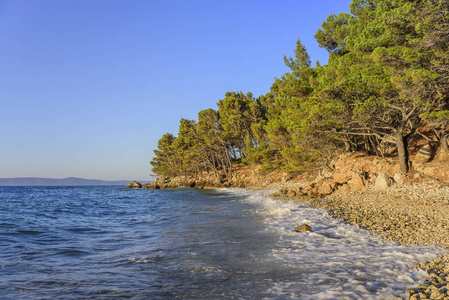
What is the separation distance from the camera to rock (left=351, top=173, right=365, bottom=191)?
792 inches

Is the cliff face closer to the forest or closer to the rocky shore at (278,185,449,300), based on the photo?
the forest

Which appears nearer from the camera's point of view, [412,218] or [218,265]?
[218,265]

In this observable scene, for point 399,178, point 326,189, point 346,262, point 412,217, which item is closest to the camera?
point 346,262

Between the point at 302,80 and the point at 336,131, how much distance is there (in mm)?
10471

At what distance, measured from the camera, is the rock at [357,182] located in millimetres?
20108

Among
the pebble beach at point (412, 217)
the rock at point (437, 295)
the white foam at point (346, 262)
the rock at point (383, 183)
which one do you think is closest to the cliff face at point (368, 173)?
the rock at point (383, 183)

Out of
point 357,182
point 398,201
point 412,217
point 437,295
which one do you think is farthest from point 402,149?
point 437,295

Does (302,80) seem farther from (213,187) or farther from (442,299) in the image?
(213,187)

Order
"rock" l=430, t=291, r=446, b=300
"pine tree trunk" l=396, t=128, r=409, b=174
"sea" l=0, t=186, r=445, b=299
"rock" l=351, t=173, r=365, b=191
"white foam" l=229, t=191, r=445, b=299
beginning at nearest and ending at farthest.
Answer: "rock" l=430, t=291, r=446, b=300 → "white foam" l=229, t=191, r=445, b=299 → "sea" l=0, t=186, r=445, b=299 → "pine tree trunk" l=396, t=128, r=409, b=174 → "rock" l=351, t=173, r=365, b=191

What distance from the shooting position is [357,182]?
20.4 meters

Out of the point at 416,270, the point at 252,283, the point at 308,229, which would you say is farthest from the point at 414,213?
the point at 252,283

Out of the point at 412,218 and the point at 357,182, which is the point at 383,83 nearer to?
the point at 357,182

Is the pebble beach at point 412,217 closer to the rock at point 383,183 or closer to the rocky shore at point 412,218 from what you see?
the rocky shore at point 412,218

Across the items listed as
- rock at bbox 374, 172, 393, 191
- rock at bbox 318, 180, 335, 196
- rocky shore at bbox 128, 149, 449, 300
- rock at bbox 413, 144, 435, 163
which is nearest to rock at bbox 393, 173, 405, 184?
rocky shore at bbox 128, 149, 449, 300
